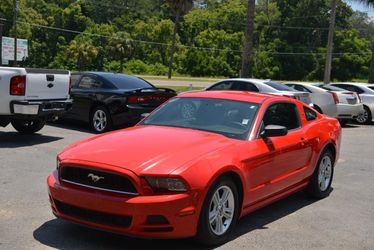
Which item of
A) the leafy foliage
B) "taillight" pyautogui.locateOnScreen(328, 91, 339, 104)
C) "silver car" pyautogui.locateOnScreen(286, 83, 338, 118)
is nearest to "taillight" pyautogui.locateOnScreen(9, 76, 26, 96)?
"silver car" pyautogui.locateOnScreen(286, 83, 338, 118)

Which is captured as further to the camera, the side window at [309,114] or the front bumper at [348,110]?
the front bumper at [348,110]

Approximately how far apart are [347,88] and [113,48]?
64.5 metres

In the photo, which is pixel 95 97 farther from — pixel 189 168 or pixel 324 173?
pixel 189 168

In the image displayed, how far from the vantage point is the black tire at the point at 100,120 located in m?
12.5

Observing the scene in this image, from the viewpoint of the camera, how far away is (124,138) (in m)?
5.43

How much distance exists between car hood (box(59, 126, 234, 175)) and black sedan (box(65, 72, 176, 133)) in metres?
6.54

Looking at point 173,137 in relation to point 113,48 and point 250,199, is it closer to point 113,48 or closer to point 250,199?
point 250,199

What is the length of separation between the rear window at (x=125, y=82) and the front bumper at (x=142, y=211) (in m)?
8.20

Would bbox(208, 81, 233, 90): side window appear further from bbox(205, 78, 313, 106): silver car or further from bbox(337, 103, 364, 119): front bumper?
bbox(337, 103, 364, 119): front bumper

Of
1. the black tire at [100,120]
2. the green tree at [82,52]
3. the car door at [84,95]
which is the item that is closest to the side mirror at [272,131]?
the black tire at [100,120]

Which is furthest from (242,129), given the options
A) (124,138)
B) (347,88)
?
(347,88)

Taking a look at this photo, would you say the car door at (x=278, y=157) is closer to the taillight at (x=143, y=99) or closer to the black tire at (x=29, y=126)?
the taillight at (x=143, y=99)

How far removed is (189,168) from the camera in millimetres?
4664

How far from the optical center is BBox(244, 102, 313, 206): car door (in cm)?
550
